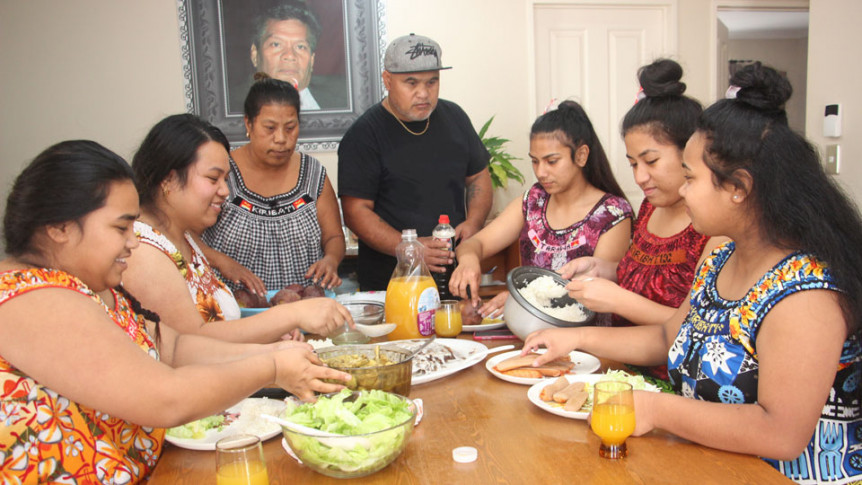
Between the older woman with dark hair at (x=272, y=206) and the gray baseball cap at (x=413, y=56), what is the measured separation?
0.48 meters

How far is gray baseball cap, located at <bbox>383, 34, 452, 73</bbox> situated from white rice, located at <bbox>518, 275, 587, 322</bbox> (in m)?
1.41

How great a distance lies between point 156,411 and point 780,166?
4.10 feet

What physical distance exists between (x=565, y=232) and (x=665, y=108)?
64 centimetres

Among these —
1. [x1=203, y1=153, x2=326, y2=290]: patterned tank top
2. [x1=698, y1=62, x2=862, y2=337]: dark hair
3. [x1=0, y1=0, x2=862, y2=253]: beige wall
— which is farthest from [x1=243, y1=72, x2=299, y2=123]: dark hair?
[x1=0, y1=0, x2=862, y2=253]: beige wall

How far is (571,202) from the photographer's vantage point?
8.21 ft

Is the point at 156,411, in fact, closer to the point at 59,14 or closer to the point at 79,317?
the point at 79,317

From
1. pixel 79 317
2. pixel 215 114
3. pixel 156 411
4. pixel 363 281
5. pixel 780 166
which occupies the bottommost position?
pixel 363 281

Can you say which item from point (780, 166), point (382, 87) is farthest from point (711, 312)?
point (382, 87)

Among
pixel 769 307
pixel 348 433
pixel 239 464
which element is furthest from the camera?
pixel 769 307

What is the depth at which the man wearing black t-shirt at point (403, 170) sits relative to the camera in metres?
3.21

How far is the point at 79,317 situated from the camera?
113 centimetres

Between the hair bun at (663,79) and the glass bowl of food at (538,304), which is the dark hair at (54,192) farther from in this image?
the hair bun at (663,79)

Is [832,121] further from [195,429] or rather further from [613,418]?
[195,429]

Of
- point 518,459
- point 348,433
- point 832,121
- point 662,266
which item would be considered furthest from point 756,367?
point 832,121
